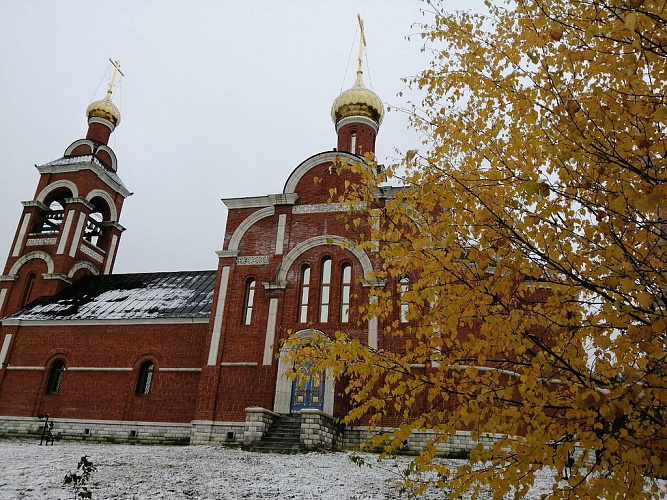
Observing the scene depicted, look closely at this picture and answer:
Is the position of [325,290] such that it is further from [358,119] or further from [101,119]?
[101,119]

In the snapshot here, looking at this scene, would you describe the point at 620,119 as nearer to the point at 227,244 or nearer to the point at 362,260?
the point at 362,260

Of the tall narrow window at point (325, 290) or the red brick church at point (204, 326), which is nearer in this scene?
the red brick church at point (204, 326)

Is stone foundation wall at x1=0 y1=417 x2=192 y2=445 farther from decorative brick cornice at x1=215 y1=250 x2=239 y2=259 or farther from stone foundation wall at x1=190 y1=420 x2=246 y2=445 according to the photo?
decorative brick cornice at x1=215 y1=250 x2=239 y2=259

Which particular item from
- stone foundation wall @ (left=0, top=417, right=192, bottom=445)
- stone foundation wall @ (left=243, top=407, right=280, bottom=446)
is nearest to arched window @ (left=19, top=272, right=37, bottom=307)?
stone foundation wall @ (left=0, top=417, right=192, bottom=445)

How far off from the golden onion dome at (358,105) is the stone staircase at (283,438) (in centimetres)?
1218

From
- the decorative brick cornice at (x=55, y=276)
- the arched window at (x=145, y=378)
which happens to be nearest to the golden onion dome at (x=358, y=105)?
the arched window at (x=145, y=378)

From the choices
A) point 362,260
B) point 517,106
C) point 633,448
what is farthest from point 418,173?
point 362,260

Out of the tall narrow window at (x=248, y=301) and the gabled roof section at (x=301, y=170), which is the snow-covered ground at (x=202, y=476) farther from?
the gabled roof section at (x=301, y=170)

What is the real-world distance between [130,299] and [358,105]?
39.7 ft

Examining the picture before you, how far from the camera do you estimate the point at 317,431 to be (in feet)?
44.7

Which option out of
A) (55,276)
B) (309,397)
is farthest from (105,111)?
(309,397)

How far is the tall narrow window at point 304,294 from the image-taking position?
16755mm

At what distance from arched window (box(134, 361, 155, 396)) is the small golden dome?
15.3 m

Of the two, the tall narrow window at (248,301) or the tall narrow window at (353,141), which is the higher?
the tall narrow window at (353,141)
